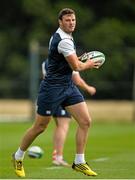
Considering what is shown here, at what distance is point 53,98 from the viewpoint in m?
11.9

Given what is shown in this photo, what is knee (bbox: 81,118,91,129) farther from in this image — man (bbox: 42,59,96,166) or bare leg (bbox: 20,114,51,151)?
man (bbox: 42,59,96,166)

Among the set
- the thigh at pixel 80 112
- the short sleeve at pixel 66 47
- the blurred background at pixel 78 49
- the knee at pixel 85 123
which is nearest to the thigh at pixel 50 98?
the thigh at pixel 80 112

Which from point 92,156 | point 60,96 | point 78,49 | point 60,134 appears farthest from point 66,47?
point 78,49

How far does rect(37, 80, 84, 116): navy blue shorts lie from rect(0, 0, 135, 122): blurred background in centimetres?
2070

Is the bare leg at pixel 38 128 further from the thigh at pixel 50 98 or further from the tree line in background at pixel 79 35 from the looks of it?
the tree line in background at pixel 79 35

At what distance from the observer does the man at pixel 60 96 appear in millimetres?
11766

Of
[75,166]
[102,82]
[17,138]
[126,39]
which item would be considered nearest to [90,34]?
[126,39]

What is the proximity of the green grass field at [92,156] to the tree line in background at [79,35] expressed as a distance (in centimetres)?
1028

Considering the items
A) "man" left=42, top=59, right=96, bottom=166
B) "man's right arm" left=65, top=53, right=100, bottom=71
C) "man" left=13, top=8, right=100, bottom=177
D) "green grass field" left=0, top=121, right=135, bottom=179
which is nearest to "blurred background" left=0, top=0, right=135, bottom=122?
"green grass field" left=0, top=121, right=135, bottom=179

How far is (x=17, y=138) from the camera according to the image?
21.5 m

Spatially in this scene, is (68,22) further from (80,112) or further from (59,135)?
(59,135)

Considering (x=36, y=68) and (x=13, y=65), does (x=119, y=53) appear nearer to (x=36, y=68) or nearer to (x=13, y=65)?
(x=36, y=68)

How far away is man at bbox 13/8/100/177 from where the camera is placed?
11766mm

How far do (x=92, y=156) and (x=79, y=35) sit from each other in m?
26.0
